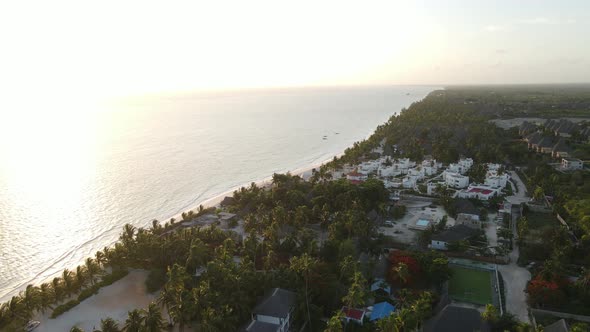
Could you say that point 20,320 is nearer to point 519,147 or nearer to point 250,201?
point 250,201

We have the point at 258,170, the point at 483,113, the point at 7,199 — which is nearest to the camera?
the point at 7,199

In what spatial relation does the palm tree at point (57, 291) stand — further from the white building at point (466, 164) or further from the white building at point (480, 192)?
the white building at point (466, 164)

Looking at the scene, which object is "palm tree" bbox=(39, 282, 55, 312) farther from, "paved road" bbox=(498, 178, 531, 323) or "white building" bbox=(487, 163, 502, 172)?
"white building" bbox=(487, 163, 502, 172)

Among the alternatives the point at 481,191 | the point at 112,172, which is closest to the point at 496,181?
the point at 481,191

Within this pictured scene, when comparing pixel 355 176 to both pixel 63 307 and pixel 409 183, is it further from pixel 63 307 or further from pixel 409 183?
pixel 63 307

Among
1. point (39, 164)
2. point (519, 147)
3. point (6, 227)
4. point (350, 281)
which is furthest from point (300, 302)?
point (39, 164)

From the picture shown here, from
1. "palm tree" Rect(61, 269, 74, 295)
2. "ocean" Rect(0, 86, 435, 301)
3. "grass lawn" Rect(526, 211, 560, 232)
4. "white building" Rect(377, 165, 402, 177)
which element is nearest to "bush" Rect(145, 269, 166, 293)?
"palm tree" Rect(61, 269, 74, 295)
